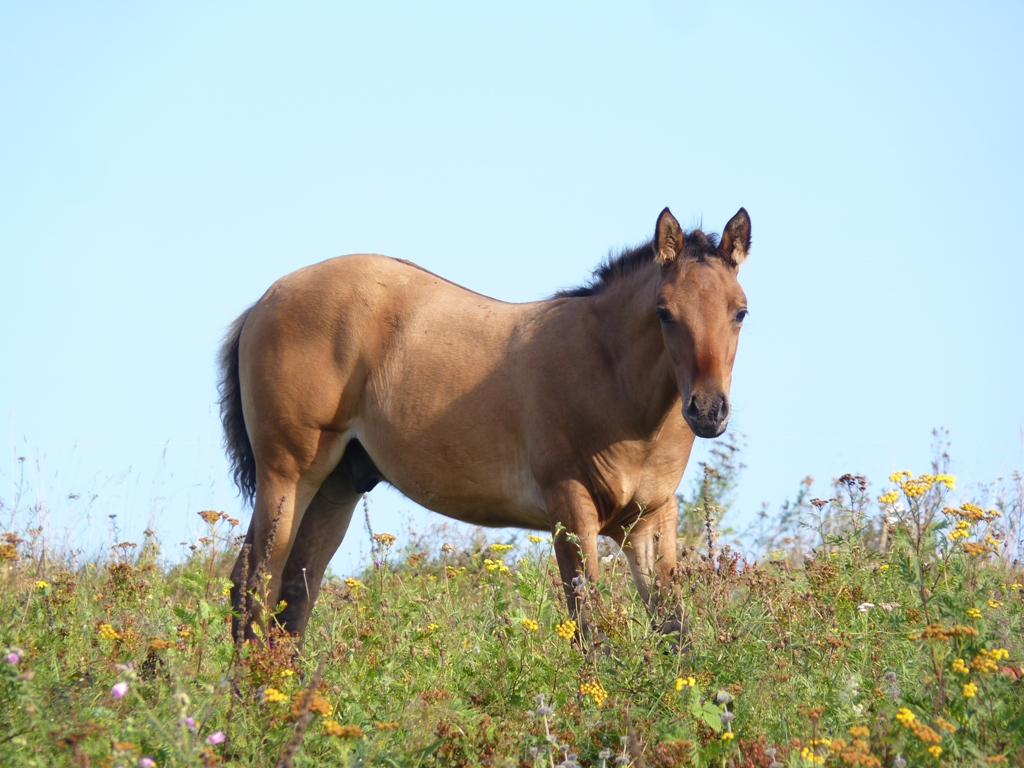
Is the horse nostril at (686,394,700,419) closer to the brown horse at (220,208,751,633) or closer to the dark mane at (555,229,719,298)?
the brown horse at (220,208,751,633)

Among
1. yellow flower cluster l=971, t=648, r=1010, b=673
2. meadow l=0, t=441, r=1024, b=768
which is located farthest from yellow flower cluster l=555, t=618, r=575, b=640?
yellow flower cluster l=971, t=648, r=1010, b=673

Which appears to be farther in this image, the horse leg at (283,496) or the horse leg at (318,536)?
the horse leg at (318,536)

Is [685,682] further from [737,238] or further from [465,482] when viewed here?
[737,238]

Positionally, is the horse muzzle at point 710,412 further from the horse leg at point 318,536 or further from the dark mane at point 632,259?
the horse leg at point 318,536

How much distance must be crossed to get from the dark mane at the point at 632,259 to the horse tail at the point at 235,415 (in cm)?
230

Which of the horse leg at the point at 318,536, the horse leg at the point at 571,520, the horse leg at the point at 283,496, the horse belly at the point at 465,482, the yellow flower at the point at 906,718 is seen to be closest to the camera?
the yellow flower at the point at 906,718

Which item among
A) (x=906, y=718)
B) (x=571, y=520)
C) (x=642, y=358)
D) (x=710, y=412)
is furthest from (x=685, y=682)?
(x=642, y=358)

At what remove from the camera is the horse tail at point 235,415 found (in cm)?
656

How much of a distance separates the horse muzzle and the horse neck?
386 millimetres

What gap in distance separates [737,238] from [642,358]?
837mm

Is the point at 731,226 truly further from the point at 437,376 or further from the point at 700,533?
the point at 700,533

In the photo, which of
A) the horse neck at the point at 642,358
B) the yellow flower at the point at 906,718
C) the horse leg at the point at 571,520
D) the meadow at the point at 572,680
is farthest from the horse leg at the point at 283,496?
the yellow flower at the point at 906,718

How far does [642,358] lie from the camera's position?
5.19 m

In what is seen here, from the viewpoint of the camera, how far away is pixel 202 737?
2.94m
